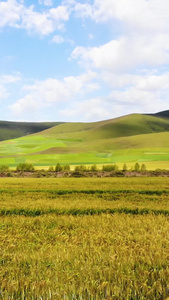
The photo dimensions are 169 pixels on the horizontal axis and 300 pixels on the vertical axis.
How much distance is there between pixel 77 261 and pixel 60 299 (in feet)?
5.04

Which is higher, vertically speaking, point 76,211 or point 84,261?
point 84,261

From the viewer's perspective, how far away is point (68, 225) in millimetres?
9500

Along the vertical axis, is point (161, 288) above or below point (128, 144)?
below

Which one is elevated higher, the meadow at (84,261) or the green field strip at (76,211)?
the meadow at (84,261)

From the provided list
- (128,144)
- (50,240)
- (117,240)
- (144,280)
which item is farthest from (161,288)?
(128,144)

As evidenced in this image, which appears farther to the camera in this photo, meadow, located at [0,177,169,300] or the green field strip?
the green field strip

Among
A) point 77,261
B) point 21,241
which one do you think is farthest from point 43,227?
point 77,261

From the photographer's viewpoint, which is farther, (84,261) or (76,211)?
(76,211)

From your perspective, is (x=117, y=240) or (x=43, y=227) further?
(x=43, y=227)

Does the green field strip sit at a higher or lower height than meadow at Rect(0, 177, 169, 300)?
lower

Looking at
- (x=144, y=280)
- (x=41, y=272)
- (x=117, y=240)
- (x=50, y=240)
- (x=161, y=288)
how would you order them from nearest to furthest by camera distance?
(x=161, y=288) → (x=144, y=280) → (x=41, y=272) → (x=117, y=240) → (x=50, y=240)

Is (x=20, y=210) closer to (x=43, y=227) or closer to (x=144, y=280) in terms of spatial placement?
(x=43, y=227)

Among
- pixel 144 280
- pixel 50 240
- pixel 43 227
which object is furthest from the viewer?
pixel 43 227

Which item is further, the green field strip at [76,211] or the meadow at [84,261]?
the green field strip at [76,211]
